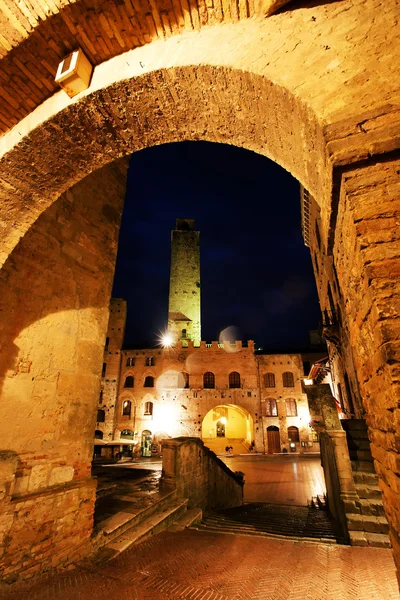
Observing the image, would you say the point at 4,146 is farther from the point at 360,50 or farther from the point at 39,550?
the point at 39,550

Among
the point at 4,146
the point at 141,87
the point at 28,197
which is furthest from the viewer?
the point at 28,197

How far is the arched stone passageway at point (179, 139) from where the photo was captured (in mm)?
1648

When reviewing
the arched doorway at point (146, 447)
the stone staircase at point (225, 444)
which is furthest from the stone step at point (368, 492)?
the stone staircase at point (225, 444)

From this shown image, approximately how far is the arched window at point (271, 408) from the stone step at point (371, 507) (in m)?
19.0

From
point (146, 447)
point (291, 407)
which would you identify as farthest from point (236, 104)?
point (291, 407)

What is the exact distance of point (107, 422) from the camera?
24.9m

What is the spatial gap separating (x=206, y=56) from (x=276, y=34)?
0.53 metres

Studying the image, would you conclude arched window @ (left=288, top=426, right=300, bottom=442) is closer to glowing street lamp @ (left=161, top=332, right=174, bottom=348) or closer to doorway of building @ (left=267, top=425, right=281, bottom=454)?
doorway of building @ (left=267, top=425, right=281, bottom=454)

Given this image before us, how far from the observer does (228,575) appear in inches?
154

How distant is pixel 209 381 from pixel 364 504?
19.4 meters

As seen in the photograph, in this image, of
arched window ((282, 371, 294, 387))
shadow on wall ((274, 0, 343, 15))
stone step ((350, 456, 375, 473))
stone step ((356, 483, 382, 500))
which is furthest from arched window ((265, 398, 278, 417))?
shadow on wall ((274, 0, 343, 15))

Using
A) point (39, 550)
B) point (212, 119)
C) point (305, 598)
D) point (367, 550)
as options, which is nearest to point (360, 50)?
point (212, 119)

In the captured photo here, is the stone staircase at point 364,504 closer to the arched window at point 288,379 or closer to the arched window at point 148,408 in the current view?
the arched window at point 288,379

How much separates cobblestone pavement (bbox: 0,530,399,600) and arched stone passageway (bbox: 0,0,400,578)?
702 millimetres
